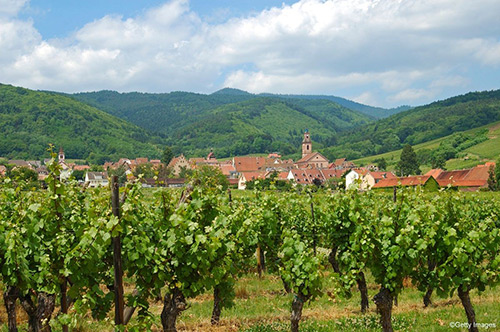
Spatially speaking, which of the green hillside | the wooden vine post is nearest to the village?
the wooden vine post

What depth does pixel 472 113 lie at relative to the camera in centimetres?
18275

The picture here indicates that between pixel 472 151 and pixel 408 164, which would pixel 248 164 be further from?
pixel 472 151

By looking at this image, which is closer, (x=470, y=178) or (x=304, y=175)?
(x=470, y=178)

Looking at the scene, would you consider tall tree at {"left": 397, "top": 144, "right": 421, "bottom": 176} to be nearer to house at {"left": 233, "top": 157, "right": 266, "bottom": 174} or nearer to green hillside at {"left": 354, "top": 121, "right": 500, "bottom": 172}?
green hillside at {"left": 354, "top": 121, "right": 500, "bottom": 172}

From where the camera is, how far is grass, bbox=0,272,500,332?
9.84 m

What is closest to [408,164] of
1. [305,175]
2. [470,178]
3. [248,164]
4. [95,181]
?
[305,175]

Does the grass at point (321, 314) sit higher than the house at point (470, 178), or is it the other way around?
the house at point (470, 178)

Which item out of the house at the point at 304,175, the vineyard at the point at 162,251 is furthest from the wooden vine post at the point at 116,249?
the house at the point at 304,175

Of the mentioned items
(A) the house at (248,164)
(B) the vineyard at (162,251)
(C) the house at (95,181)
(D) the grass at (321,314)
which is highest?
(A) the house at (248,164)

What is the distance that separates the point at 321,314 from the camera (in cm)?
1135

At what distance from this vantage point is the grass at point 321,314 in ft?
32.3

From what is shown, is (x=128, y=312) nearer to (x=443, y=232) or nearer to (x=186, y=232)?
(x=186, y=232)

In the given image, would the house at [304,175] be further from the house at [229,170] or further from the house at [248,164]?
the house at [248,164]

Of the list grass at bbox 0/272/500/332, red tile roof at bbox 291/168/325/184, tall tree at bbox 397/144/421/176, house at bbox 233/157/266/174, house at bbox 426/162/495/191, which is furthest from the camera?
house at bbox 233/157/266/174
